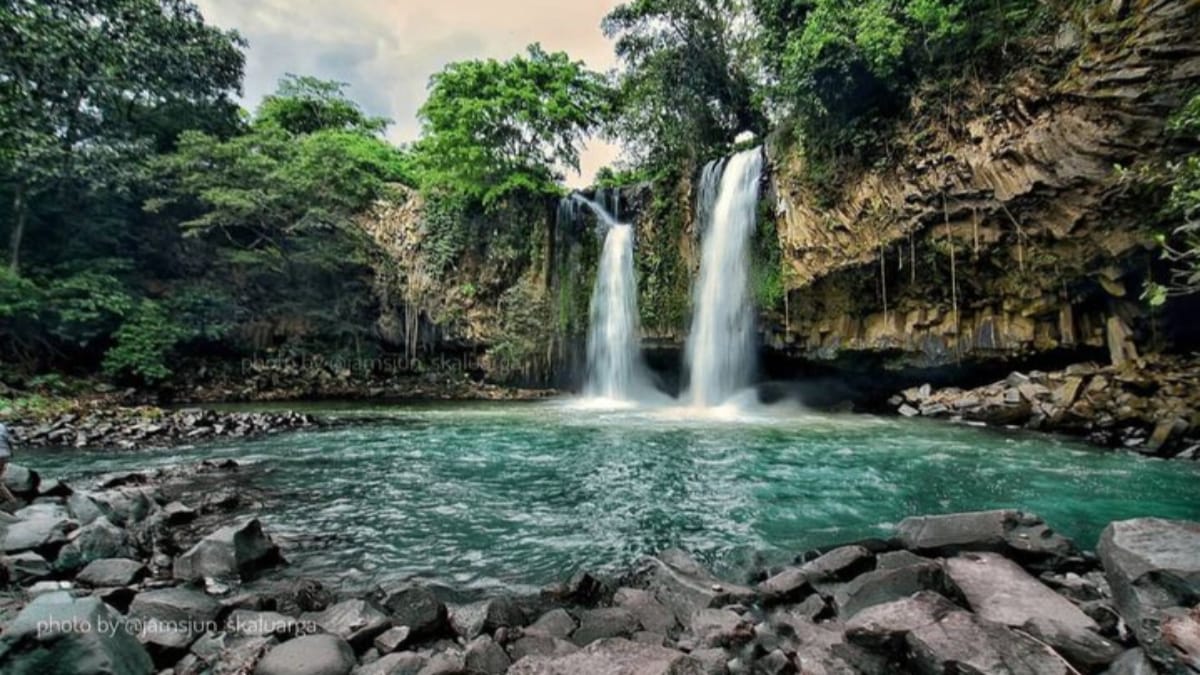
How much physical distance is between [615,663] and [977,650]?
1.64m

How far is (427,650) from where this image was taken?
2924 millimetres

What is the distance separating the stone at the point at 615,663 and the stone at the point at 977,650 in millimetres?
1043

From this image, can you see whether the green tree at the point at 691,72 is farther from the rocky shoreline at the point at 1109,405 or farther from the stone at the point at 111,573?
the stone at the point at 111,573

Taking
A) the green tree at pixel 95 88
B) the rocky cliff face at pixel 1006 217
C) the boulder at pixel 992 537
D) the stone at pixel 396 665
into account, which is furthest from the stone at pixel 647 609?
the green tree at pixel 95 88

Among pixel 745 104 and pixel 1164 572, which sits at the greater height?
pixel 745 104

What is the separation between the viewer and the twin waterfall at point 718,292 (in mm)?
15172

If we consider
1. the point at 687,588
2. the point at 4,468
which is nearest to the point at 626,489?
the point at 687,588

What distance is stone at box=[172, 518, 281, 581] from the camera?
385 centimetres

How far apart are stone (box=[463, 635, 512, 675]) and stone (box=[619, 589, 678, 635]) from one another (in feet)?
2.75

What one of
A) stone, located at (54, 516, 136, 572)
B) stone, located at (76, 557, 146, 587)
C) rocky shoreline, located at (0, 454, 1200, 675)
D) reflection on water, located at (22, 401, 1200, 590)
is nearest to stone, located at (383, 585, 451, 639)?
rocky shoreline, located at (0, 454, 1200, 675)

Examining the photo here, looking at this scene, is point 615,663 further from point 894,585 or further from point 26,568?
point 26,568

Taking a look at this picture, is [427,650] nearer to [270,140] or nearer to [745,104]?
[745,104]

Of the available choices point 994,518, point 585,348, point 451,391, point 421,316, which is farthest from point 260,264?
point 994,518

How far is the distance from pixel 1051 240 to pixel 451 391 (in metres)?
18.4
